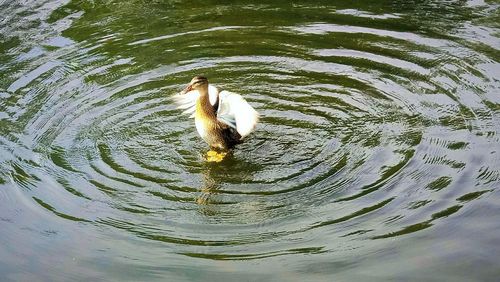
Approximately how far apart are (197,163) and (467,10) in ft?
15.8

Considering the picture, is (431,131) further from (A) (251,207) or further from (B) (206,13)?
(B) (206,13)

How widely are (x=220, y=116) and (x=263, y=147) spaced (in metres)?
0.52

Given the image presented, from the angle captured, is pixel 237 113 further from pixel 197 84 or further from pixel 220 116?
pixel 197 84

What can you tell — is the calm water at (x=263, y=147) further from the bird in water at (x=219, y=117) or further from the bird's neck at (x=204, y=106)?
the bird's neck at (x=204, y=106)

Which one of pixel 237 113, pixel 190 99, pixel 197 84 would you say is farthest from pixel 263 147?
pixel 190 99

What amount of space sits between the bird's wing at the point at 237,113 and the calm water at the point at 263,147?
0.79ft

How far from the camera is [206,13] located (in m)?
10.1

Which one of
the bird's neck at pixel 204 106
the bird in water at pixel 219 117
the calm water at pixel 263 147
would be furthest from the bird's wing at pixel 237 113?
the calm water at pixel 263 147

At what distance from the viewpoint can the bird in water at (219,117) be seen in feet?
21.7

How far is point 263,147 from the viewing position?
6.73m

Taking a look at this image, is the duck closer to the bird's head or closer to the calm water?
the bird's head

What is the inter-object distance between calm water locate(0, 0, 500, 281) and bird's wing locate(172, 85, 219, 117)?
97 millimetres

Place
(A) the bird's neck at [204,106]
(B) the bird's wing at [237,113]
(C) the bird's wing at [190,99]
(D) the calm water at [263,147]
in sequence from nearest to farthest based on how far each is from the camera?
(D) the calm water at [263,147] < (B) the bird's wing at [237,113] < (A) the bird's neck at [204,106] < (C) the bird's wing at [190,99]

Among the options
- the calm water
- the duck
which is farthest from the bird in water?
the calm water
